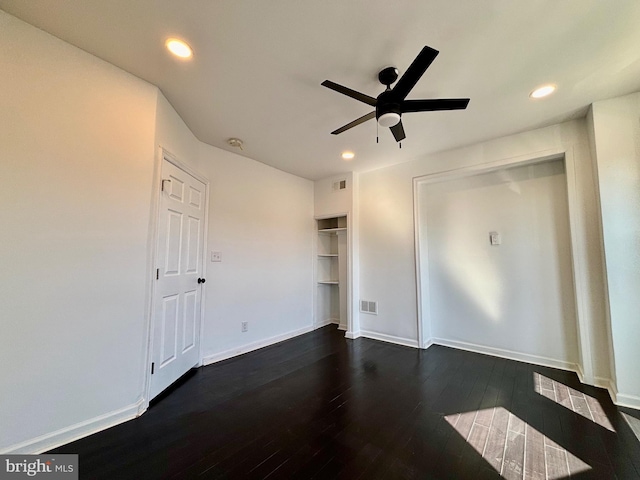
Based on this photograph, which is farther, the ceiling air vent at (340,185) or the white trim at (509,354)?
the ceiling air vent at (340,185)

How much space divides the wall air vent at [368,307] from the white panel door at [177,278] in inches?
93.5

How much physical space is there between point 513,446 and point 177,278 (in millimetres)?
2973

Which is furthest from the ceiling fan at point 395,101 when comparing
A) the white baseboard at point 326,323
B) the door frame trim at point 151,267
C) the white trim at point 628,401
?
the white baseboard at point 326,323

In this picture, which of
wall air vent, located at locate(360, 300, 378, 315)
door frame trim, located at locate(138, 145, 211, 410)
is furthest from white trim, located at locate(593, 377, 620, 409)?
door frame trim, located at locate(138, 145, 211, 410)

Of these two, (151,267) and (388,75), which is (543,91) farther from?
(151,267)

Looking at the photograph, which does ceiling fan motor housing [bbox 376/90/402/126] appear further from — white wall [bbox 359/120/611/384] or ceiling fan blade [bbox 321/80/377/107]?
white wall [bbox 359/120/611/384]

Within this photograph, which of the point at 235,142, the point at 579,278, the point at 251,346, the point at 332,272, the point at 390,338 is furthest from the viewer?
the point at 332,272

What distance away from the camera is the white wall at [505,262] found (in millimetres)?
2826

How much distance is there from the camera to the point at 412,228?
3.60 m

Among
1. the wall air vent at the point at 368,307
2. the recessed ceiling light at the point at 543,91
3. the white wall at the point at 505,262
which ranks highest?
the recessed ceiling light at the point at 543,91

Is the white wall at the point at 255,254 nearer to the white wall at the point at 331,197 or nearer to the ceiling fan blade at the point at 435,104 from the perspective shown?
the white wall at the point at 331,197

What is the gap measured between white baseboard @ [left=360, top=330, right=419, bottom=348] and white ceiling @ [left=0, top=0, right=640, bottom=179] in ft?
9.20

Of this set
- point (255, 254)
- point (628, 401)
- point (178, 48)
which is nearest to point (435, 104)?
point (178, 48)

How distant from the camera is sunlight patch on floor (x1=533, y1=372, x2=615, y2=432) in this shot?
1.92 metres
